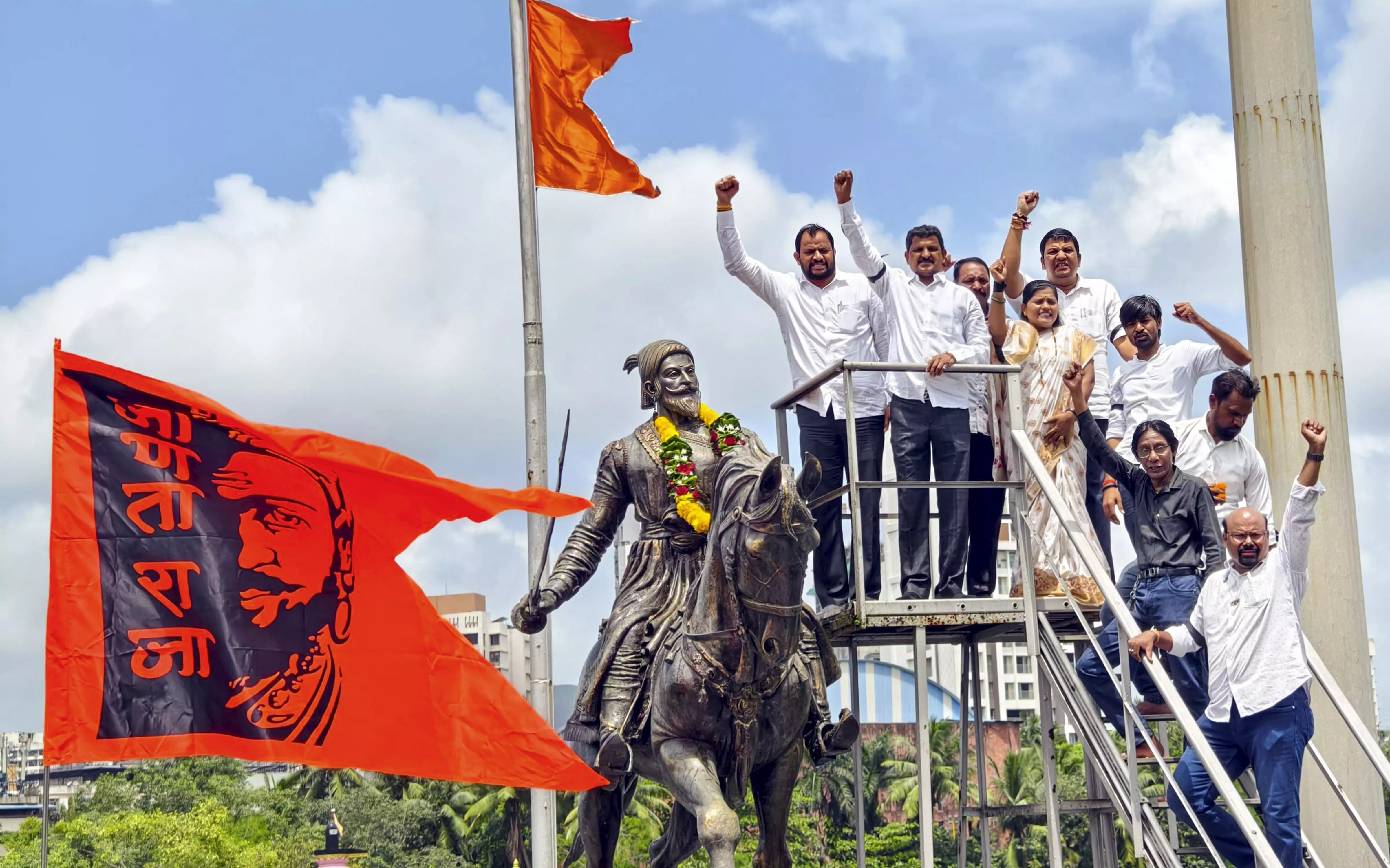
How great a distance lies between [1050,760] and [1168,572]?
5.00 feet

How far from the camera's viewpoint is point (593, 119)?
546 inches

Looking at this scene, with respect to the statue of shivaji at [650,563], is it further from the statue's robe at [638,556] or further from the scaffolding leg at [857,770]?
the scaffolding leg at [857,770]

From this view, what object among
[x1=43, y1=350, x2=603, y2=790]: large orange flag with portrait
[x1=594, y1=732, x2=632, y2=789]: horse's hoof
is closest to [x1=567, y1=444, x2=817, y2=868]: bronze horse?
[x1=594, y1=732, x2=632, y2=789]: horse's hoof

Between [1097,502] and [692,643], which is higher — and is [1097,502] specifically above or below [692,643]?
above

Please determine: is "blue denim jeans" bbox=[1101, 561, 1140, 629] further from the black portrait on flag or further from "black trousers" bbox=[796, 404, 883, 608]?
the black portrait on flag

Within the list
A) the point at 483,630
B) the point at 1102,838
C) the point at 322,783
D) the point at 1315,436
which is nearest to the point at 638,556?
the point at 1315,436

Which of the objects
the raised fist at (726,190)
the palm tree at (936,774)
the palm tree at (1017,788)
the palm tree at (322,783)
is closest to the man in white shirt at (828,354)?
the raised fist at (726,190)

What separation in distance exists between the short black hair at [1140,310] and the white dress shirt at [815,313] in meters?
1.49

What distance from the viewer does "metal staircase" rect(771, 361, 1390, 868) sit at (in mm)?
8383

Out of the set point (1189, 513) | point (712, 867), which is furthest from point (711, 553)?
point (1189, 513)

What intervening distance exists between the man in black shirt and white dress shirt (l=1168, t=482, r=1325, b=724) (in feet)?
1.41

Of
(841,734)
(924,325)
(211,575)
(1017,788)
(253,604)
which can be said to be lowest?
(1017,788)

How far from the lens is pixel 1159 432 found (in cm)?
877

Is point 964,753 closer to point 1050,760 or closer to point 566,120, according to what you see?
point 1050,760
